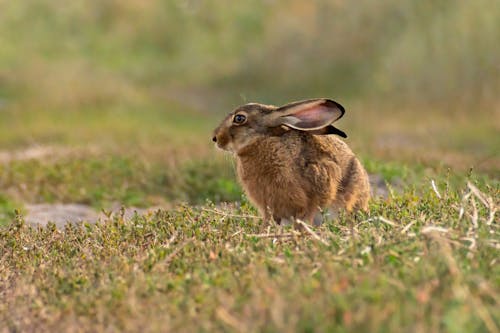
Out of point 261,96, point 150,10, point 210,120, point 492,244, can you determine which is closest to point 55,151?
point 210,120

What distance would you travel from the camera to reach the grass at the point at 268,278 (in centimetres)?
337

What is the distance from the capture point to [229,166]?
1074 centimetres

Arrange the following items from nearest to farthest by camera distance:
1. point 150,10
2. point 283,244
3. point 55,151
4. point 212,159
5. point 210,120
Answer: point 283,244
point 212,159
point 55,151
point 210,120
point 150,10

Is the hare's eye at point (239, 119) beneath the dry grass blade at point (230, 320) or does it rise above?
above

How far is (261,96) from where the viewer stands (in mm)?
21625

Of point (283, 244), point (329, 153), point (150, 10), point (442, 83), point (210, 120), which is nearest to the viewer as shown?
point (283, 244)

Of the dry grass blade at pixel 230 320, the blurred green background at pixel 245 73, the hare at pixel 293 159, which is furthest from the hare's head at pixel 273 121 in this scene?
the blurred green background at pixel 245 73

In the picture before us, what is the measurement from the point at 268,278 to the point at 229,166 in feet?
22.1

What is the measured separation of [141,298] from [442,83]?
47.2 feet

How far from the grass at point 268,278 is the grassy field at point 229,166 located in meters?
0.01

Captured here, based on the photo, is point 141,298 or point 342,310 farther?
point 141,298

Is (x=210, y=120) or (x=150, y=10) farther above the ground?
(x=150, y=10)

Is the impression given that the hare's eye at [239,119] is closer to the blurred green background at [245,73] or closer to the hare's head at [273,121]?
the hare's head at [273,121]

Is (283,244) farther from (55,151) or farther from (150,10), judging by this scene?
(150,10)
